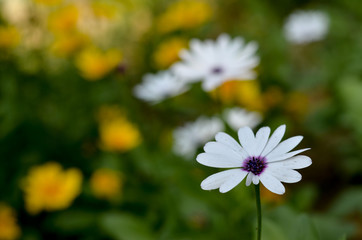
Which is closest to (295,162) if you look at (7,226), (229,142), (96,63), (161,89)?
(229,142)

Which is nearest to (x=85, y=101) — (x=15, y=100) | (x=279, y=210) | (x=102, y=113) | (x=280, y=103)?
(x=102, y=113)

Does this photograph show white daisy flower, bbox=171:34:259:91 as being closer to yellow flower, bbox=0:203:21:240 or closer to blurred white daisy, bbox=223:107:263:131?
blurred white daisy, bbox=223:107:263:131

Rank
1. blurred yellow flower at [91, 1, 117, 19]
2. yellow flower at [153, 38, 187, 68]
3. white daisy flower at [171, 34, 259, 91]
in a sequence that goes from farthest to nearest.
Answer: blurred yellow flower at [91, 1, 117, 19] < yellow flower at [153, 38, 187, 68] < white daisy flower at [171, 34, 259, 91]

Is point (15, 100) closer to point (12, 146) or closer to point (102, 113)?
point (12, 146)

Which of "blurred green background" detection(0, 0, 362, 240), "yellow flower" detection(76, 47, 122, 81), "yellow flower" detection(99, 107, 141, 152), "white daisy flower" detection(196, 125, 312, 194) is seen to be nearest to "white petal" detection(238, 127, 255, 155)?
"white daisy flower" detection(196, 125, 312, 194)

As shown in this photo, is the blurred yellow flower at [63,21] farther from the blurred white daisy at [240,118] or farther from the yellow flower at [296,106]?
the yellow flower at [296,106]

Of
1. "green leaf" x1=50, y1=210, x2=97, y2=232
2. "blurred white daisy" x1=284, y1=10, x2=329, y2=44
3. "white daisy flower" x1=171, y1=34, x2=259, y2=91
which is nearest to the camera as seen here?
"white daisy flower" x1=171, y1=34, x2=259, y2=91

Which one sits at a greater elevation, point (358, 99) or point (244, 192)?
point (358, 99)

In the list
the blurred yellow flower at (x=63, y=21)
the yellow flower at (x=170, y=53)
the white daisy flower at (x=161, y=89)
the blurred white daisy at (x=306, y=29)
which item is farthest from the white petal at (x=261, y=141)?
the blurred white daisy at (x=306, y=29)

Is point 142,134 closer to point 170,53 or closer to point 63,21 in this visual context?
point 170,53
